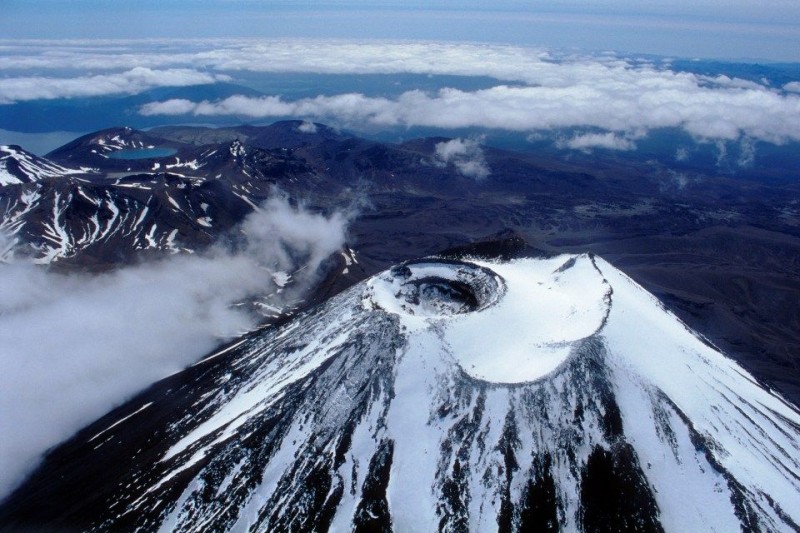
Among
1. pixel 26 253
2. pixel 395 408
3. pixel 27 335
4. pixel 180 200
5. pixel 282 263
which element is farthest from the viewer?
pixel 180 200

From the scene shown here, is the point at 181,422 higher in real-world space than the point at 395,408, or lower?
lower

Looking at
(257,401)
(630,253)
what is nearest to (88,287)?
(257,401)

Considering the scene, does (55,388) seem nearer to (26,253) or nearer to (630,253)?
(26,253)

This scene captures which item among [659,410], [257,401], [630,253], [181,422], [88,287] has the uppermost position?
[659,410]

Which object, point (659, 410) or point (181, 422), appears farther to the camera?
point (181, 422)

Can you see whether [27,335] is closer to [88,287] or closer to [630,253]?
[88,287]

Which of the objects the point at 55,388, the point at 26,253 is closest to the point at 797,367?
the point at 55,388

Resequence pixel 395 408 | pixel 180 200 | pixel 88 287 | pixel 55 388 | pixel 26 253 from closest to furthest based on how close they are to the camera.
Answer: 1. pixel 395 408
2. pixel 55 388
3. pixel 88 287
4. pixel 26 253
5. pixel 180 200
